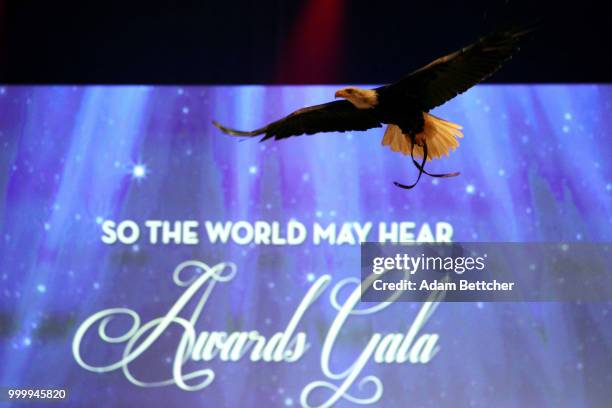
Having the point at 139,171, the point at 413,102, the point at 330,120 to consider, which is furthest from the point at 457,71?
the point at 139,171

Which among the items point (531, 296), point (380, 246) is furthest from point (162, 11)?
point (531, 296)

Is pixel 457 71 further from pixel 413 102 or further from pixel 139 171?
pixel 139 171

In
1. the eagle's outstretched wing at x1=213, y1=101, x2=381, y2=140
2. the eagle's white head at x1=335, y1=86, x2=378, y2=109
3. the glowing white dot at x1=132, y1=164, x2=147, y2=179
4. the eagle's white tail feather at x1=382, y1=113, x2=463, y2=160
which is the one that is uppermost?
the glowing white dot at x1=132, y1=164, x2=147, y2=179

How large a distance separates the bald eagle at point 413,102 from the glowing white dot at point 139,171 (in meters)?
1.50

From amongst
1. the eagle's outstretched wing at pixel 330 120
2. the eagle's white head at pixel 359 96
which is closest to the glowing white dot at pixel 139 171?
the eagle's outstretched wing at pixel 330 120

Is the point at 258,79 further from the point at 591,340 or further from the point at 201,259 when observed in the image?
the point at 591,340

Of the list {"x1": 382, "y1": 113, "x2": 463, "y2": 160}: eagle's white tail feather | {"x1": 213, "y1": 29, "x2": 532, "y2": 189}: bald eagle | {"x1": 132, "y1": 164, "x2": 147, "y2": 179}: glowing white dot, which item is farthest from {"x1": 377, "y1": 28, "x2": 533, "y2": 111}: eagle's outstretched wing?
{"x1": 132, "y1": 164, "x2": 147, "y2": 179}: glowing white dot

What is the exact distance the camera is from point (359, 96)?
227 cm

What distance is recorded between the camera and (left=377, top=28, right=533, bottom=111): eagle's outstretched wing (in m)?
2.08

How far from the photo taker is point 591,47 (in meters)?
3.93

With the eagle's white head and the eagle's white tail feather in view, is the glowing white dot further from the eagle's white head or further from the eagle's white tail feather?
the eagle's white head

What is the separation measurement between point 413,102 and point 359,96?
0.74ft

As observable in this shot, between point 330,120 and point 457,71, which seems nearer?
point 457,71

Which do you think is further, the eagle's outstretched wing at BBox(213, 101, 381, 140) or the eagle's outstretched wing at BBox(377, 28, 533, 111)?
the eagle's outstretched wing at BBox(213, 101, 381, 140)
